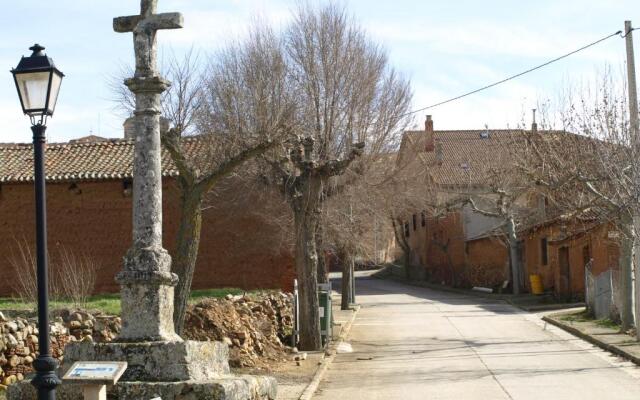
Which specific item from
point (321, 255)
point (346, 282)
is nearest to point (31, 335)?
point (321, 255)

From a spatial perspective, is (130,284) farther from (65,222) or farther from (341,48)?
(65,222)

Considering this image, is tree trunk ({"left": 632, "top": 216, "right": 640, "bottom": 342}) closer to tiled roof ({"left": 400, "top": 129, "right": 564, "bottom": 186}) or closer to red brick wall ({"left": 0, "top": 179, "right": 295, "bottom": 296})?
red brick wall ({"left": 0, "top": 179, "right": 295, "bottom": 296})

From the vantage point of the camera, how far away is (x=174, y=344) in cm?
949

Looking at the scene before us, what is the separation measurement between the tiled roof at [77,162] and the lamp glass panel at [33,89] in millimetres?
20990

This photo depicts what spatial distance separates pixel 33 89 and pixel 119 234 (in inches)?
921

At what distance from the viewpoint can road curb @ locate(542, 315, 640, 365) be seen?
745 inches

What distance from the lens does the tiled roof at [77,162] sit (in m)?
31.2

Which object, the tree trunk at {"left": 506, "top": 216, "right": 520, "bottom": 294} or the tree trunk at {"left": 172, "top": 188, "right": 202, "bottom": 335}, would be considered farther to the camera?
Result: the tree trunk at {"left": 506, "top": 216, "right": 520, "bottom": 294}

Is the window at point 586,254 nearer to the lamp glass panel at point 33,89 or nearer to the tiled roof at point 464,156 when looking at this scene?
the tiled roof at point 464,156

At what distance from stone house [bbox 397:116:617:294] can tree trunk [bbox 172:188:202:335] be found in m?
16.0

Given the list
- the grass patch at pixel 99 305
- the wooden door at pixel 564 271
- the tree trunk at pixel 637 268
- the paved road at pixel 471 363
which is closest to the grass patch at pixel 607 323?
the paved road at pixel 471 363

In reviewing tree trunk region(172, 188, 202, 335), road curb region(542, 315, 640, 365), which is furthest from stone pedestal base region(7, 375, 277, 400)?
road curb region(542, 315, 640, 365)

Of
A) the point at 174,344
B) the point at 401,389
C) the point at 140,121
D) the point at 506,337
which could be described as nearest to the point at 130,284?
the point at 174,344

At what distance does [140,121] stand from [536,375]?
984 cm
